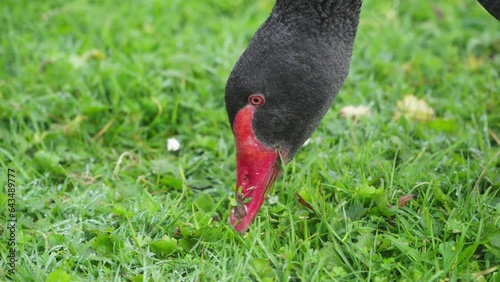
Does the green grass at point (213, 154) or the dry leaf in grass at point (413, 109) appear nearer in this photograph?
the green grass at point (213, 154)

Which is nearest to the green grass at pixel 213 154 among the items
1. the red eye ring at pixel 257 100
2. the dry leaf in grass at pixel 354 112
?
the dry leaf in grass at pixel 354 112

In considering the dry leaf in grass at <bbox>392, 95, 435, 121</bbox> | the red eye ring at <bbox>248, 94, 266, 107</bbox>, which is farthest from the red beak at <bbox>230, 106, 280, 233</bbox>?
the dry leaf in grass at <bbox>392, 95, 435, 121</bbox>

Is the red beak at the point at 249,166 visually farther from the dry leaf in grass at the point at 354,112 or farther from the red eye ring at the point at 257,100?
the dry leaf in grass at the point at 354,112

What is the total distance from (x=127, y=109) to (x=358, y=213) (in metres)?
2.30

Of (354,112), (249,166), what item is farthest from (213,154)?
(354,112)

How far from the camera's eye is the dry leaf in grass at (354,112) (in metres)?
5.39

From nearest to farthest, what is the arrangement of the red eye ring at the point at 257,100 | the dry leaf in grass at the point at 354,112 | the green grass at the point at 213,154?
the green grass at the point at 213,154
the red eye ring at the point at 257,100
the dry leaf in grass at the point at 354,112

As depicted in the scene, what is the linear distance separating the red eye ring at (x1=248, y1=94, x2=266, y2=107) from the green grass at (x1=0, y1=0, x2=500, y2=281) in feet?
1.51

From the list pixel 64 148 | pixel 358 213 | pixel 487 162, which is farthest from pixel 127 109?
pixel 487 162

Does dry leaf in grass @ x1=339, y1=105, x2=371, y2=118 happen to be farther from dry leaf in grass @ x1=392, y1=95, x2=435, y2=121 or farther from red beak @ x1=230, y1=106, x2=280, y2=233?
red beak @ x1=230, y1=106, x2=280, y2=233

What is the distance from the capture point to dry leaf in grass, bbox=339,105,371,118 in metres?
5.39

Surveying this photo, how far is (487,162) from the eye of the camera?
442 centimetres

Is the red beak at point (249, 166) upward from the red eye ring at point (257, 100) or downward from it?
downward

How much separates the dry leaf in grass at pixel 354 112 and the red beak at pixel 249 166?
1.55m
